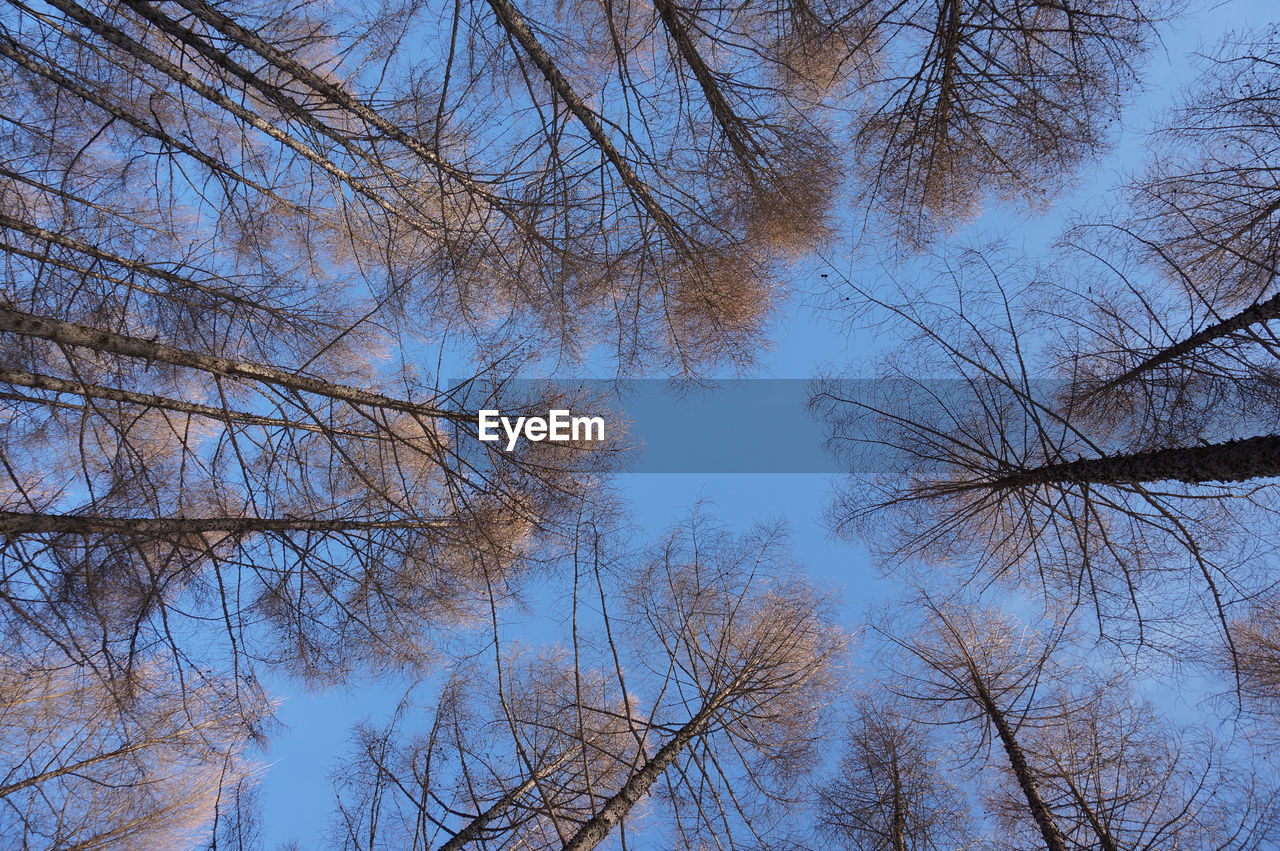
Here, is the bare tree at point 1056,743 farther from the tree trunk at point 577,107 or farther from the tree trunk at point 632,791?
the tree trunk at point 577,107

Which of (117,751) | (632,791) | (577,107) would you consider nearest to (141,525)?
(117,751)

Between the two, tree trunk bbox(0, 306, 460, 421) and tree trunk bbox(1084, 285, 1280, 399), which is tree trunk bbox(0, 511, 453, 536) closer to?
tree trunk bbox(0, 306, 460, 421)

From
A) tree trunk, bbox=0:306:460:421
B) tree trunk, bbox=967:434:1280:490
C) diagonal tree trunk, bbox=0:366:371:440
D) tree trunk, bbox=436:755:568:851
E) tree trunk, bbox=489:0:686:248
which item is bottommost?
tree trunk, bbox=436:755:568:851

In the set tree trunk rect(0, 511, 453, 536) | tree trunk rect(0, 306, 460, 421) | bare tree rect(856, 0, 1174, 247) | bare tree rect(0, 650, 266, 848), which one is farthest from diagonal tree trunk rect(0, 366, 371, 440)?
bare tree rect(856, 0, 1174, 247)

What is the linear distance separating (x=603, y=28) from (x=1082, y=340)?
647cm

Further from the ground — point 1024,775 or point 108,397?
point 108,397

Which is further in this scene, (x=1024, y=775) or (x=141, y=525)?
(x=1024, y=775)

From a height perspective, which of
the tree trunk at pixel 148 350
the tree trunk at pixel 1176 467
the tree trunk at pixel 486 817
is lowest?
the tree trunk at pixel 486 817

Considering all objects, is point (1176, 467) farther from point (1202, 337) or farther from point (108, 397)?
point (108, 397)

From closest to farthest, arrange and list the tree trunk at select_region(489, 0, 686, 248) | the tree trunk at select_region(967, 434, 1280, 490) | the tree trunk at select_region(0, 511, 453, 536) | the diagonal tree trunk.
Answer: the tree trunk at select_region(967, 434, 1280, 490), the tree trunk at select_region(489, 0, 686, 248), the tree trunk at select_region(0, 511, 453, 536), the diagonal tree trunk

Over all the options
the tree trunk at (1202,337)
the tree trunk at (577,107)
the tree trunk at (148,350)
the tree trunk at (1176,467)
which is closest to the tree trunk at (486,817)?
the tree trunk at (148,350)

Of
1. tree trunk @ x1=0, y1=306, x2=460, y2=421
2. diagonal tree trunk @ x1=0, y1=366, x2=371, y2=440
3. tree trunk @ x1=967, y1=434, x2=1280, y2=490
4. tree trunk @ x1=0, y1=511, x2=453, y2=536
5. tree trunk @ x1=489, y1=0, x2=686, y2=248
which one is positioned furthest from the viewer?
diagonal tree trunk @ x1=0, y1=366, x2=371, y2=440

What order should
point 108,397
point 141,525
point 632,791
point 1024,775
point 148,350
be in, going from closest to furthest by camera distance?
point 148,350
point 141,525
point 632,791
point 108,397
point 1024,775

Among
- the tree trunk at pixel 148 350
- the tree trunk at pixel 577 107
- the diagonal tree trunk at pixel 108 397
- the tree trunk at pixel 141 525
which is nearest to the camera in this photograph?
the tree trunk at pixel 148 350
